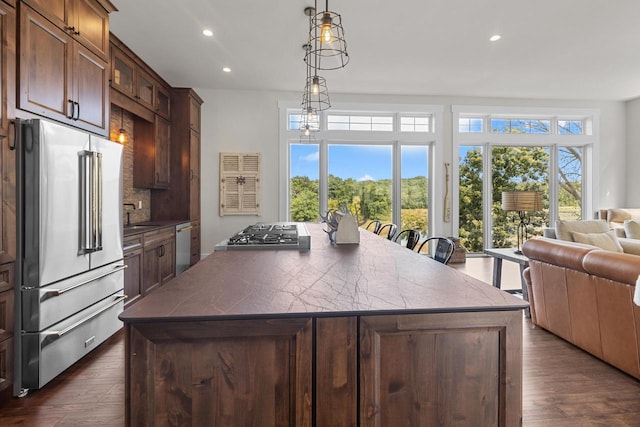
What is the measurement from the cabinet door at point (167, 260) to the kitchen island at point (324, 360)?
3413 mm

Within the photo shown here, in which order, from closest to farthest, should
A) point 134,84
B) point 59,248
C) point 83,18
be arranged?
point 59,248 → point 83,18 → point 134,84

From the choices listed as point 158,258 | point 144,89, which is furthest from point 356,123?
point 158,258

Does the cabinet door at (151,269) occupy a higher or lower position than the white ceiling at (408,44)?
lower

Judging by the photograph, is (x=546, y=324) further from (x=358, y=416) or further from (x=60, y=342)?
(x=60, y=342)

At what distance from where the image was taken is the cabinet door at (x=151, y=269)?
367 cm

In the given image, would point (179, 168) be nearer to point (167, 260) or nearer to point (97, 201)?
point (167, 260)

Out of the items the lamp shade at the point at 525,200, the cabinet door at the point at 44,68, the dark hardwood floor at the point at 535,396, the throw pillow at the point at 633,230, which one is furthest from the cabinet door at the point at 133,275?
the throw pillow at the point at 633,230

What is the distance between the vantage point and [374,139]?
20.6 ft

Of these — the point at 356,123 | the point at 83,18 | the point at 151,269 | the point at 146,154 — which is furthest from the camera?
the point at 356,123

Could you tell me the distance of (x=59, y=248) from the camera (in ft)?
6.97

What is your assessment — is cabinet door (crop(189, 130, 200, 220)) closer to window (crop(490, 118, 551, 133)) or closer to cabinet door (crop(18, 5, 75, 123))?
cabinet door (crop(18, 5, 75, 123))

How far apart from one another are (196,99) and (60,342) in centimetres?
434

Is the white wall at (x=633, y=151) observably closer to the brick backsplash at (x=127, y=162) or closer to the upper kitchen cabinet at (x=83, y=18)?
the upper kitchen cabinet at (x=83, y=18)

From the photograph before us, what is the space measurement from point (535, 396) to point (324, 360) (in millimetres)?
1733
